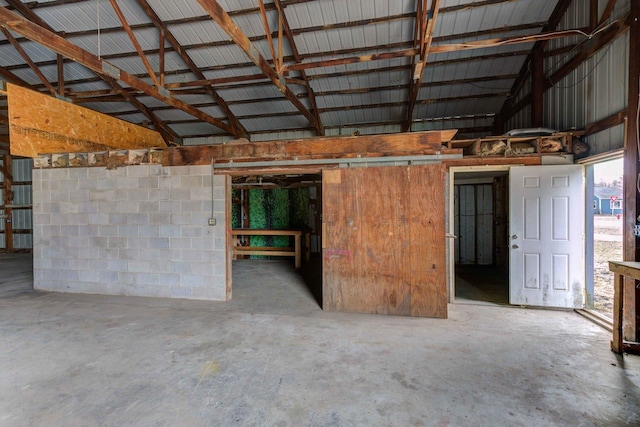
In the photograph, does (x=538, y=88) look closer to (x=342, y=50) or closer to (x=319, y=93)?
(x=342, y=50)

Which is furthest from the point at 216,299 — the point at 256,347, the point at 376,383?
the point at 376,383

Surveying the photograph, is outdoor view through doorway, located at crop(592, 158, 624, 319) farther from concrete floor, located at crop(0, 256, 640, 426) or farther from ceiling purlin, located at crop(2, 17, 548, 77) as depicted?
ceiling purlin, located at crop(2, 17, 548, 77)

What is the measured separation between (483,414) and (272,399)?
5.01 feet

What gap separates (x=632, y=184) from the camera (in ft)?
9.78

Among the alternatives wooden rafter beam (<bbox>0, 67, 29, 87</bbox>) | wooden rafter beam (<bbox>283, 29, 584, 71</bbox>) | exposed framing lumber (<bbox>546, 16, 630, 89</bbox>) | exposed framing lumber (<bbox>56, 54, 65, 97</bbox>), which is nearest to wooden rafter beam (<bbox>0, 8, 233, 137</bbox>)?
wooden rafter beam (<bbox>283, 29, 584, 71</bbox>)

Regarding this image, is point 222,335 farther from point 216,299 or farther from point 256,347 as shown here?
point 216,299

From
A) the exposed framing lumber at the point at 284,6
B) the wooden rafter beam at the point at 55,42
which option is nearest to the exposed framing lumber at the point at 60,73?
the exposed framing lumber at the point at 284,6

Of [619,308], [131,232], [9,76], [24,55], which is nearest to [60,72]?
[24,55]

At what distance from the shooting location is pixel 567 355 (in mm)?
2844

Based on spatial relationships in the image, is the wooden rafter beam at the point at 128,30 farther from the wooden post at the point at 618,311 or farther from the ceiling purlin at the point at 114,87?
the wooden post at the point at 618,311

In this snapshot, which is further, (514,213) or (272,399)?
(514,213)

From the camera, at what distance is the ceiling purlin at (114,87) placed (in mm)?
5027

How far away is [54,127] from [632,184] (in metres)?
8.11

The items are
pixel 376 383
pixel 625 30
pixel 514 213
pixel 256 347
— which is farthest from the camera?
pixel 514 213
